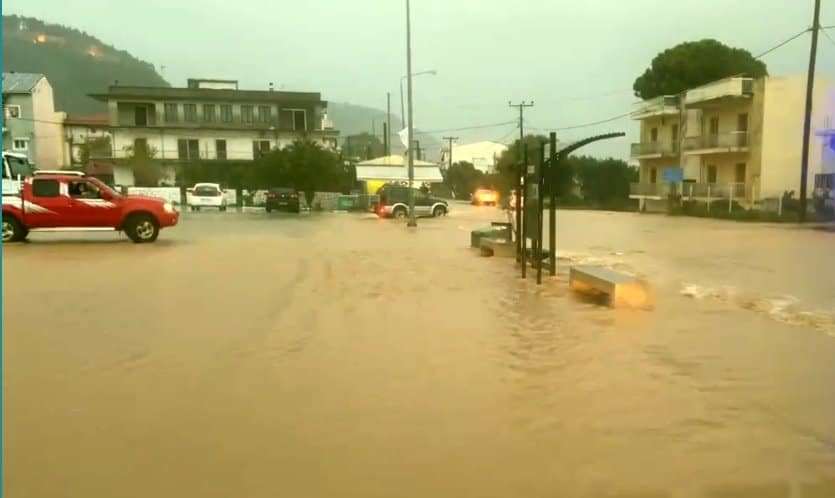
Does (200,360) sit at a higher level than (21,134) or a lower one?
lower

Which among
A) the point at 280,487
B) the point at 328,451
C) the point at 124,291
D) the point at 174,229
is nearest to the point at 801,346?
the point at 328,451

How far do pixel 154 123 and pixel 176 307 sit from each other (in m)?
53.8

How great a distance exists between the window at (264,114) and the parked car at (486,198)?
17749mm

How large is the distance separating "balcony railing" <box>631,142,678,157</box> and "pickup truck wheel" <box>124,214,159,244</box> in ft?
132

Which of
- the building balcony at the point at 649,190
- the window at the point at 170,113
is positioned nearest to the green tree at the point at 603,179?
the building balcony at the point at 649,190

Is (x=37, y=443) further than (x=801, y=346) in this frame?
No

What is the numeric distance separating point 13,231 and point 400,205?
67.4 feet

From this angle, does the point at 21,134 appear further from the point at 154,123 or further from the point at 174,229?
the point at 174,229

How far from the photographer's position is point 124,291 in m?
11.9

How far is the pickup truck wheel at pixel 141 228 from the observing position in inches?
806

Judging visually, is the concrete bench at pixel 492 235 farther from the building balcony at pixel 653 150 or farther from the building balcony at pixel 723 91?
the building balcony at pixel 653 150

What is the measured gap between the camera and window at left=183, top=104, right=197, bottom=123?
6028 cm

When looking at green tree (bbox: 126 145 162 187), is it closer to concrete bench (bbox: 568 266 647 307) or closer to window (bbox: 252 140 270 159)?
window (bbox: 252 140 270 159)

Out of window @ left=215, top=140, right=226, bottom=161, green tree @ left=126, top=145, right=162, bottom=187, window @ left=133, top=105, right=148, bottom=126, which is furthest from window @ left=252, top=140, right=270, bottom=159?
window @ left=133, top=105, right=148, bottom=126
